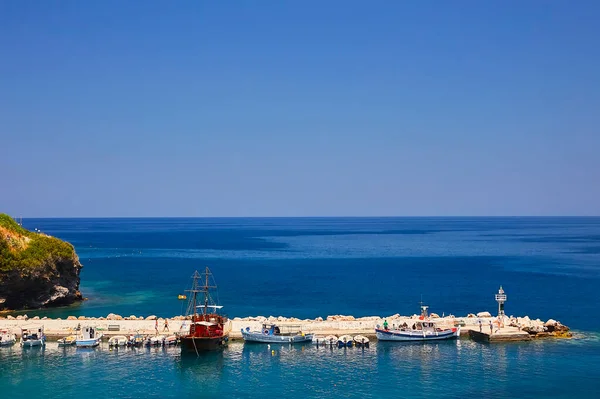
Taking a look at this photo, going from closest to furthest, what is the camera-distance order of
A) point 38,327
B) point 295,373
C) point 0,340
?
point 295,373 → point 0,340 → point 38,327

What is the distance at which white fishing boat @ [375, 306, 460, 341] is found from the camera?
6656 centimetres

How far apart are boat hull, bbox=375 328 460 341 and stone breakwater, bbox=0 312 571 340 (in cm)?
216

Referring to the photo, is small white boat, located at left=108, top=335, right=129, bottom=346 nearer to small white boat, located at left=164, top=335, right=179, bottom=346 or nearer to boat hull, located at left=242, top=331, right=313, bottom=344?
small white boat, located at left=164, top=335, right=179, bottom=346

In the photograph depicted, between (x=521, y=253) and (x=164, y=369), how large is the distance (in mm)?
166772

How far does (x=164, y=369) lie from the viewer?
56062 mm

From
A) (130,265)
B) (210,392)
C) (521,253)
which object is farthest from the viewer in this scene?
(521,253)

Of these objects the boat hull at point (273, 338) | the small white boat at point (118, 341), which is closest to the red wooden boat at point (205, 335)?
the boat hull at point (273, 338)

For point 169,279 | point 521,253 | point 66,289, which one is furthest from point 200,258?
point 521,253

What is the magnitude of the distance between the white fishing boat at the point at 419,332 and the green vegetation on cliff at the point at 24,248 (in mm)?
52150

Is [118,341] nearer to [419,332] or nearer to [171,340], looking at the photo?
[171,340]

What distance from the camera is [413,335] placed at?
6712cm

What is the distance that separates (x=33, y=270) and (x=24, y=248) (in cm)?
479

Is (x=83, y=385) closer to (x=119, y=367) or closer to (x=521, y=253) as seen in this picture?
(x=119, y=367)

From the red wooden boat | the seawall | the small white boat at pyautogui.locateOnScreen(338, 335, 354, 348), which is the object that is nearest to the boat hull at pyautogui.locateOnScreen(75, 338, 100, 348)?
the seawall
